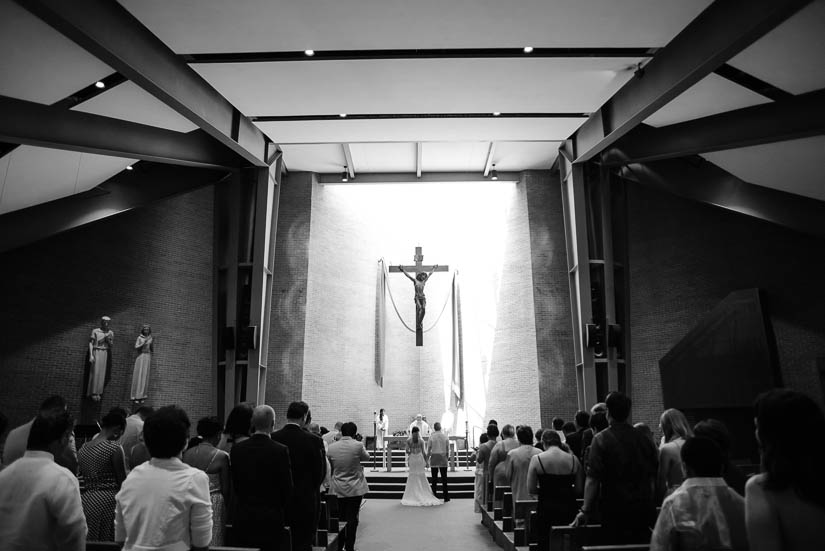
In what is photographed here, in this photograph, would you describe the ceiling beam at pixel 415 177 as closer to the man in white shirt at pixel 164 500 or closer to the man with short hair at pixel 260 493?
the man with short hair at pixel 260 493

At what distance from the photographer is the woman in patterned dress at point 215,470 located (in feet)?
11.9

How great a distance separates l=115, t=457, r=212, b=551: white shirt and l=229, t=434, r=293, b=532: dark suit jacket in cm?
103

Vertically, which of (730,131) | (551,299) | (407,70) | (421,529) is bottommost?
(421,529)

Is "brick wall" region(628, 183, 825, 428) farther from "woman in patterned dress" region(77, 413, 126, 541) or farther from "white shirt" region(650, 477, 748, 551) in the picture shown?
"woman in patterned dress" region(77, 413, 126, 541)

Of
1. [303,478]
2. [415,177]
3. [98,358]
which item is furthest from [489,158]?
[303,478]

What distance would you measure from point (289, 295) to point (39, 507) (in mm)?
12294

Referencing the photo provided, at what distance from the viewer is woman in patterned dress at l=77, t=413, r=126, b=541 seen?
3836 mm

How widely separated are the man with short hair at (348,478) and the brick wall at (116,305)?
746cm

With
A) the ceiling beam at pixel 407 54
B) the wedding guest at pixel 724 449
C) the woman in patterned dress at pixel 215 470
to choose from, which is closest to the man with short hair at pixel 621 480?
the wedding guest at pixel 724 449

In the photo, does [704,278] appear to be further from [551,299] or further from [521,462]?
[521,462]

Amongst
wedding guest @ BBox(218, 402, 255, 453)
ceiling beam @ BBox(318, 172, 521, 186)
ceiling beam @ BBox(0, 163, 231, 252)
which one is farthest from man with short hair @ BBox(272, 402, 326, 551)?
ceiling beam @ BBox(318, 172, 521, 186)

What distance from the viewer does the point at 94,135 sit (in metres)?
8.06

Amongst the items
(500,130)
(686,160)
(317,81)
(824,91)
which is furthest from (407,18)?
(686,160)

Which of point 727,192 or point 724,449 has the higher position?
point 727,192
